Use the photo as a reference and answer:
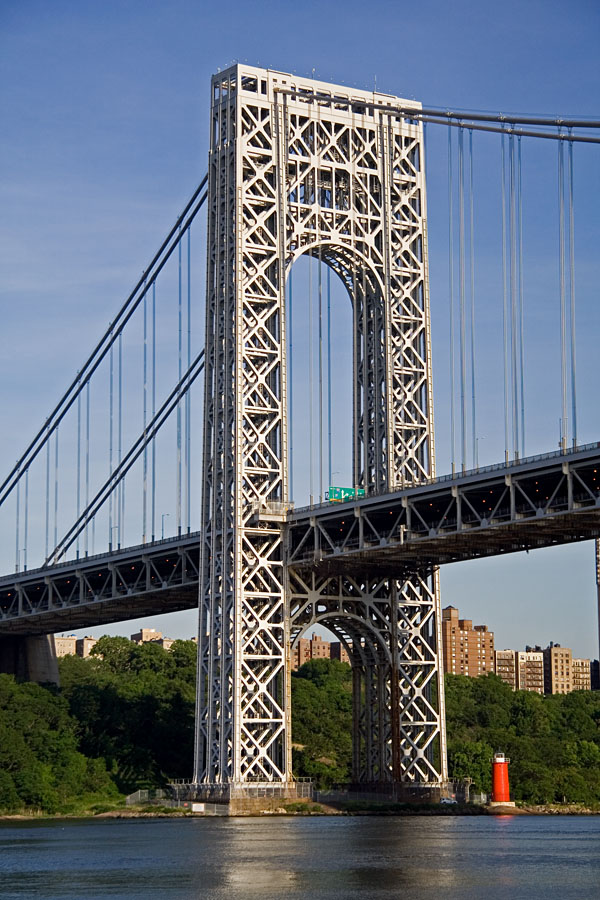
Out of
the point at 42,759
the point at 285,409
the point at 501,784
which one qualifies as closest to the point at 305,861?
the point at 285,409

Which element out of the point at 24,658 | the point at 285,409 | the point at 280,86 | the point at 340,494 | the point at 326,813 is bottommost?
the point at 326,813

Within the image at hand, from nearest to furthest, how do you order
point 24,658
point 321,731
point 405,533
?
point 405,533, point 321,731, point 24,658

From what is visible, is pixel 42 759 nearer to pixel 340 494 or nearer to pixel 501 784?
pixel 501 784

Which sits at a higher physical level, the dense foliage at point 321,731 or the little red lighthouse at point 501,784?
the dense foliage at point 321,731

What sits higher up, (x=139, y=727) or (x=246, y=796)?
(x=139, y=727)

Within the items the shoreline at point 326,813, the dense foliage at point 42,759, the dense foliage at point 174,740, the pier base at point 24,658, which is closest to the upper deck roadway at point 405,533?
the dense foliage at point 42,759

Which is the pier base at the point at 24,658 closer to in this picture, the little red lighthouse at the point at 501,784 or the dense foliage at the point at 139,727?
the dense foliage at the point at 139,727

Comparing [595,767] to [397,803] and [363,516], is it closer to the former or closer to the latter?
[397,803]

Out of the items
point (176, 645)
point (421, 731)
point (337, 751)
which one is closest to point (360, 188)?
point (421, 731)
